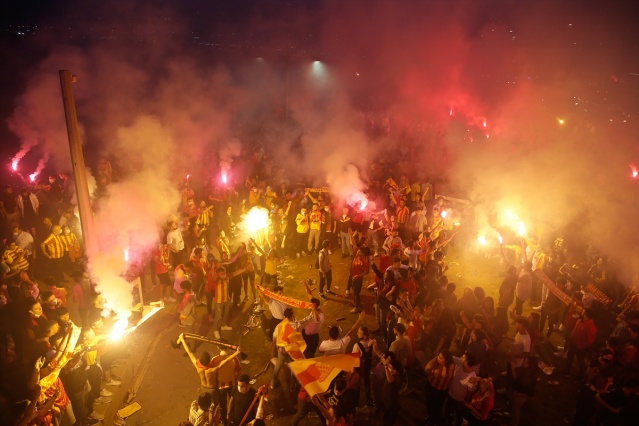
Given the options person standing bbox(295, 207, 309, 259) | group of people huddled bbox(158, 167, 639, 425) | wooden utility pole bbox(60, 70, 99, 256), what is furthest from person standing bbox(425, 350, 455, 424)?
person standing bbox(295, 207, 309, 259)

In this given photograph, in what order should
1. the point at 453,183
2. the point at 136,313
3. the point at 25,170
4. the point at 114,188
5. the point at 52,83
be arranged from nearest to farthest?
the point at 136,313 → the point at 114,188 → the point at 52,83 → the point at 25,170 → the point at 453,183

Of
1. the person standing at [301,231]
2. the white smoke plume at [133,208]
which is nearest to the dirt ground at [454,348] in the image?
the person standing at [301,231]

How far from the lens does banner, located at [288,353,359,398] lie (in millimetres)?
5191

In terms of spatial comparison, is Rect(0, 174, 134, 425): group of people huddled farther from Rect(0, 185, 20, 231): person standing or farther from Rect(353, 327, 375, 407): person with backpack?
Rect(353, 327, 375, 407): person with backpack

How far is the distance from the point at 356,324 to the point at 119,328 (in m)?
3.85

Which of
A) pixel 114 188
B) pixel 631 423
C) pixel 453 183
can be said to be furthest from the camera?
pixel 453 183

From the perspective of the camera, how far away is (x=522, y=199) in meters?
12.7

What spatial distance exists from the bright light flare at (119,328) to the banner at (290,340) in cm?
248

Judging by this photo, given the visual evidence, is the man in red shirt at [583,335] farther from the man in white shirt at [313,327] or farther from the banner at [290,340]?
the banner at [290,340]

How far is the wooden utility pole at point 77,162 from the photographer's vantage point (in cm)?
622

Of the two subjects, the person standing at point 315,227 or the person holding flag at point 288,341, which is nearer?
the person holding flag at point 288,341

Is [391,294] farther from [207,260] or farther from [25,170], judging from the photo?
[25,170]

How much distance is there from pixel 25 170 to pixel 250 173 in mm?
8064

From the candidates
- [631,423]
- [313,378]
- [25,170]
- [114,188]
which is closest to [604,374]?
[631,423]
